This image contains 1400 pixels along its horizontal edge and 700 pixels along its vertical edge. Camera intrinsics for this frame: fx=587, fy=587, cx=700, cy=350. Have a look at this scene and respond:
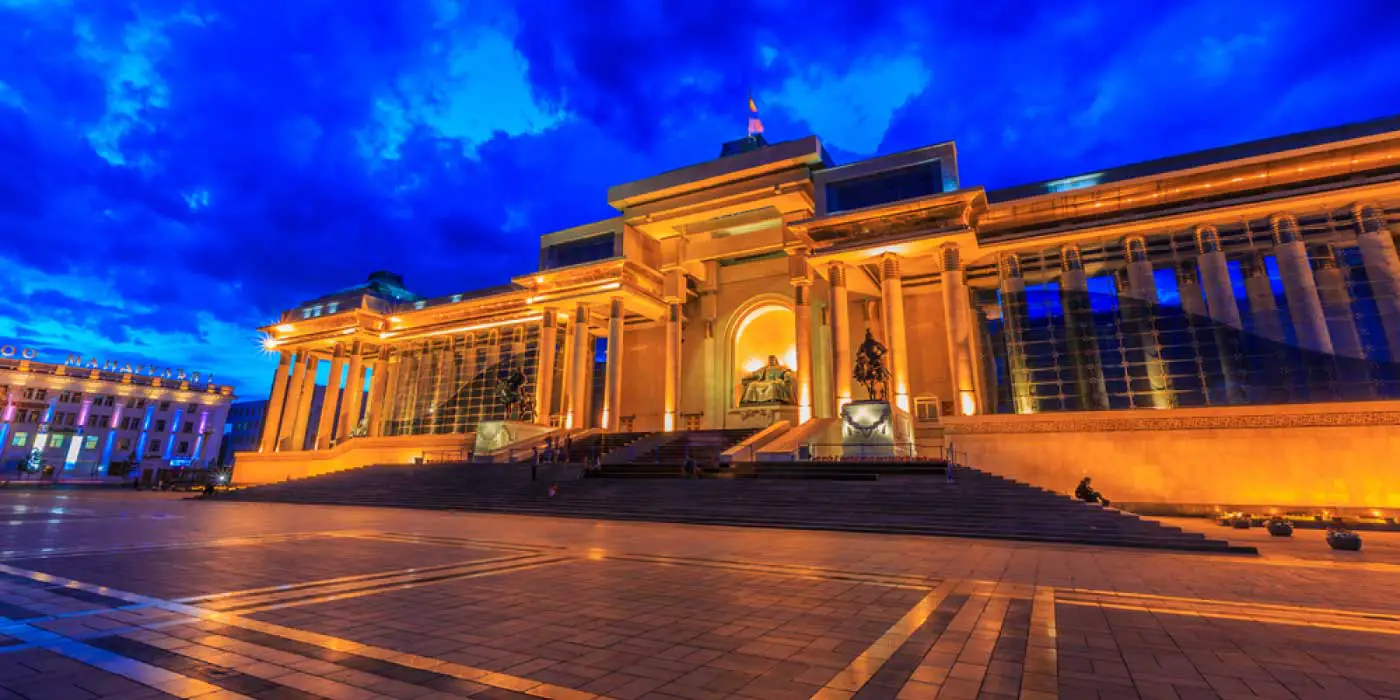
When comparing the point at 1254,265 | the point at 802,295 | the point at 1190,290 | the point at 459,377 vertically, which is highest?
the point at 802,295

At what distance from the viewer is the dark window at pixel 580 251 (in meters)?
35.3

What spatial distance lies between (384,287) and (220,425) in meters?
48.2

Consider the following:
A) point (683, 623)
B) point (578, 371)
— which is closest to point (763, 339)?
point (578, 371)

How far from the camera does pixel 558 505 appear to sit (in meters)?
18.4

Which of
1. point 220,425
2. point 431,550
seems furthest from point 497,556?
point 220,425

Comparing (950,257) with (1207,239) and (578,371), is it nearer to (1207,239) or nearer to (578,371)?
(1207,239)

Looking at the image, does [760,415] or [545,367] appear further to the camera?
[545,367]

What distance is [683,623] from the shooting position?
16.9 ft

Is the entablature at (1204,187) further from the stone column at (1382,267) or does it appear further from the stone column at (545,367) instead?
the stone column at (545,367)

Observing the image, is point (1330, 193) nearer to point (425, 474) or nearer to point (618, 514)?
point (618, 514)

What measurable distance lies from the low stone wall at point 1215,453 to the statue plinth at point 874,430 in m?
2.49

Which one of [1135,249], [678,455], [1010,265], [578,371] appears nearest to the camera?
[1135,249]

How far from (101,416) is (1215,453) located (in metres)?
96.5

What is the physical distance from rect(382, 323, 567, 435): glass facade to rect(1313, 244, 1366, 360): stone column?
36.1 metres
